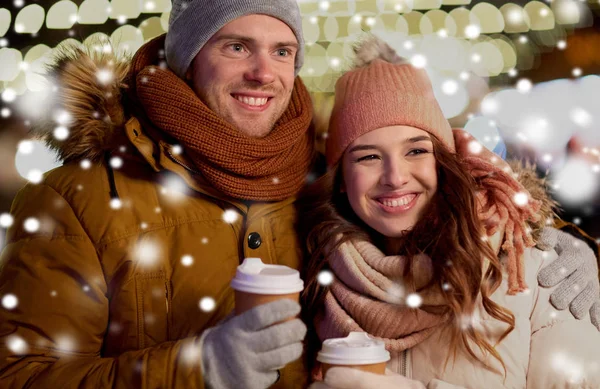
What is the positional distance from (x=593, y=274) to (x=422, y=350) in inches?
28.8

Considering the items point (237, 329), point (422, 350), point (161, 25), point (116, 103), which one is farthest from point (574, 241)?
point (161, 25)

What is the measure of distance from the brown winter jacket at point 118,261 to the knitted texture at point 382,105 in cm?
36

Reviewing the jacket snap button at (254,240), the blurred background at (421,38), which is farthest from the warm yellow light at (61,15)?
the jacket snap button at (254,240)

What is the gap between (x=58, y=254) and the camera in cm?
203

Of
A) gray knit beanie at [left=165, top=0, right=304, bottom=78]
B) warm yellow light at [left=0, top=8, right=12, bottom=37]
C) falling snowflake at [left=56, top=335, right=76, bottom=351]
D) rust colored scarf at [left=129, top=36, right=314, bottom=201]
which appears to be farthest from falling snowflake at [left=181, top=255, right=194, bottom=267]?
warm yellow light at [left=0, top=8, right=12, bottom=37]

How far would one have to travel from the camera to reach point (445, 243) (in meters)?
2.14

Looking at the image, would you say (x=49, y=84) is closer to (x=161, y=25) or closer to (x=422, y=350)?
(x=422, y=350)

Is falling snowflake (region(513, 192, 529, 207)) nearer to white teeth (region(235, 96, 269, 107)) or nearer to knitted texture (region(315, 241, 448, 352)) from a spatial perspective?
knitted texture (region(315, 241, 448, 352))

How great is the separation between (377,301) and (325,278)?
0.71 ft

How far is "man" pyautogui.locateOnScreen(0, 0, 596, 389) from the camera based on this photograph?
6.44 feet

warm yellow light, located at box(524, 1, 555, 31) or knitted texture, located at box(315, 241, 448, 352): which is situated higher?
warm yellow light, located at box(524, 1, 555, 31)

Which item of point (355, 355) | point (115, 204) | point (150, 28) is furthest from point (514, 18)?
point (355, 355)

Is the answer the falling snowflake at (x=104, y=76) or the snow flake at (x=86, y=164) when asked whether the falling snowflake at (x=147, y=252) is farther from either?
the falling snowflake at (x=104, y=76)

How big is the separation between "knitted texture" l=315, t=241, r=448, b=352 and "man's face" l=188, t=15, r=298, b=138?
586 millimetres
